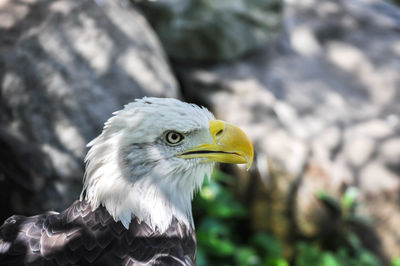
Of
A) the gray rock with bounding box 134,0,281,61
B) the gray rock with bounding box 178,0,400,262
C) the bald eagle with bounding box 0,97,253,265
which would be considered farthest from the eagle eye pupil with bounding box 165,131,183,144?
the gray rock with bounding box 134,0,281,61

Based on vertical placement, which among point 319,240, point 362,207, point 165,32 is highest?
point 165,32

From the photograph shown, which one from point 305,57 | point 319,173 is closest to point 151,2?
point 305,57

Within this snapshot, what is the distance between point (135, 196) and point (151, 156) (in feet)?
0.70

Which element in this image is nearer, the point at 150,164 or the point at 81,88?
the point at 150,164

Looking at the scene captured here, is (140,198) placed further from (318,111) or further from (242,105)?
(318,111)

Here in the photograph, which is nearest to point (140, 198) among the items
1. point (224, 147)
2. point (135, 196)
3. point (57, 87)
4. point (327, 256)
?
point (135, 196)

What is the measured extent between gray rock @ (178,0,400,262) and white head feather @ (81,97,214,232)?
2.39 m

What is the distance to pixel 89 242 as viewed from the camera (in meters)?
2.01

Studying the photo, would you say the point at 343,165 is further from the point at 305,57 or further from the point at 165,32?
the point at 165,32

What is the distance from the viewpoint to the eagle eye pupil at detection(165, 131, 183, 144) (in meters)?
2.16

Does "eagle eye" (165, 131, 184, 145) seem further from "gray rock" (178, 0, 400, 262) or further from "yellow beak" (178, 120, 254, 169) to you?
"gray rock" (178, 0, 400, 262)

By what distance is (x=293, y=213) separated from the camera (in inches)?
176

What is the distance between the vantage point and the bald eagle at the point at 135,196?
2021mm

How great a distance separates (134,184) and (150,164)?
0.13 metres
